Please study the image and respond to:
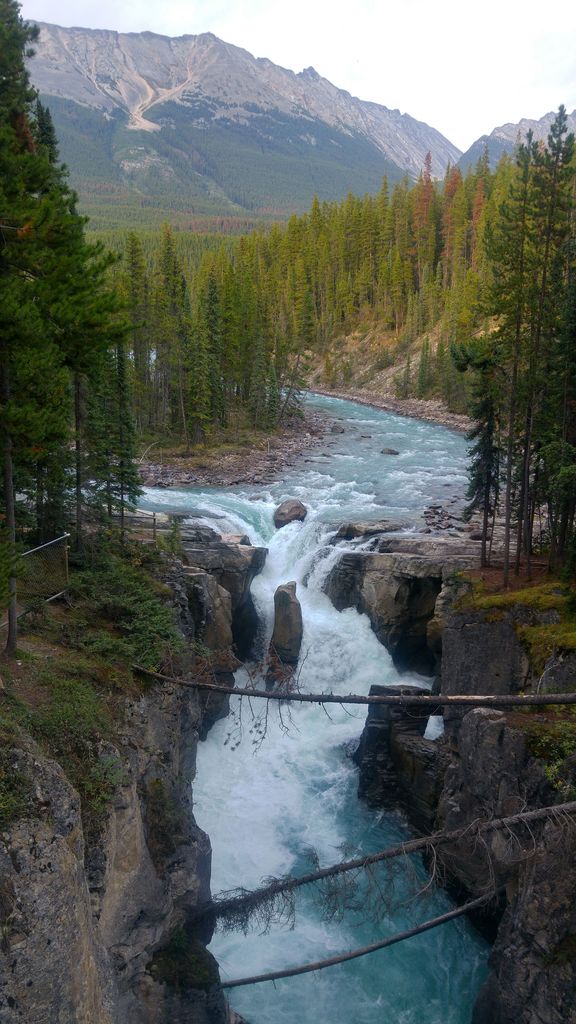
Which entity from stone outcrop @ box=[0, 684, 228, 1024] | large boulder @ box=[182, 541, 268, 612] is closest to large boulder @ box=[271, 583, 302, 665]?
large boulder @ box=[182, 541, 268, 612]

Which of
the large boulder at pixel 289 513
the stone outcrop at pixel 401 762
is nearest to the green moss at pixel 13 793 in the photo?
the stone outcrop at pixel 401 762

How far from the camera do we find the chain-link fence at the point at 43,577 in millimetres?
14812

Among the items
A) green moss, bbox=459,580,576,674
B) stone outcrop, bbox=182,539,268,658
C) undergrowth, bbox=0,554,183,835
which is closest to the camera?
undergrowth, bbox=0,554,183,835

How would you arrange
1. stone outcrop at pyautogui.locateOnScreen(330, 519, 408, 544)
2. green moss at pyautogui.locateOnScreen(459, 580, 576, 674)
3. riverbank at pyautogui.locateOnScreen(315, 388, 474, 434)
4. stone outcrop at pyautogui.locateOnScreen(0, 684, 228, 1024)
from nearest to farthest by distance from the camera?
stone outcrop at pyautogui.locateOnScreen(0, 684, 228, 1024) < green moss at pyautogui.locateOnScreen(459, 580, 576, 674) < stone outcrop at pyautogui.locateOnScreen(330, 519, 408, 544) < riverbank at pyautogui.locateOnScreen(315, 388, 474, 434)

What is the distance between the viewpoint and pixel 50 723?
977cm

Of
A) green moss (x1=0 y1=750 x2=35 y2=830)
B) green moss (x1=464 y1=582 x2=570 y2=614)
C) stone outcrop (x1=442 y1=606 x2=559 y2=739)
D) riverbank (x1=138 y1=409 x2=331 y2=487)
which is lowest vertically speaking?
riverbank (x1=138 y1=409 x2=331 y2=487)

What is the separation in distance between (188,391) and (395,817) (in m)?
36.2

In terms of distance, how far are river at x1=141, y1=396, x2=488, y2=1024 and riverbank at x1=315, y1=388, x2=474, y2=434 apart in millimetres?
26470

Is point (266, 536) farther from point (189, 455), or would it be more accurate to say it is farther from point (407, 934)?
point (407, 934)

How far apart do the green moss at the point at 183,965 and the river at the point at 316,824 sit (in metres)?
1.71

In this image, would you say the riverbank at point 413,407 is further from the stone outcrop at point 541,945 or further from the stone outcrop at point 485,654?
the stone outcrop at point 541,945

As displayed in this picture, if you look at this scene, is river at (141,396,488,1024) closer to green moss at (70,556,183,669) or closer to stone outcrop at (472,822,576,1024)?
stone outcrop at (472,822,576,1024)

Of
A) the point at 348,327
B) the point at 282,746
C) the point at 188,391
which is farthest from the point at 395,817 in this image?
the point at 348,327

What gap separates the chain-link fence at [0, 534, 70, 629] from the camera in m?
14.8
